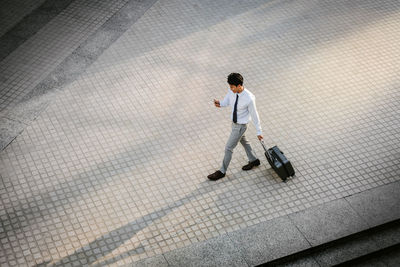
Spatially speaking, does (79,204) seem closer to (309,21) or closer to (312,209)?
(312,209)

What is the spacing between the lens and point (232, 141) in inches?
300

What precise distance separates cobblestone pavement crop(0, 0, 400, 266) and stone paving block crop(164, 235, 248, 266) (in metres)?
0.23

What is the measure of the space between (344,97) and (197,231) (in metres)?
4.11

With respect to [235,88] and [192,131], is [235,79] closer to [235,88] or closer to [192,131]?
[235,88]

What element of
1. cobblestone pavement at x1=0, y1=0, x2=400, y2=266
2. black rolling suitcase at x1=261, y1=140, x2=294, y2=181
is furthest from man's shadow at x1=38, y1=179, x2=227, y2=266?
black rolling suitcase at x1=261, y1=140, x2=294, y2=181

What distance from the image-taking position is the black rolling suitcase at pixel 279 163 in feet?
25.5

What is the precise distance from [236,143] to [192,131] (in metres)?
1.33

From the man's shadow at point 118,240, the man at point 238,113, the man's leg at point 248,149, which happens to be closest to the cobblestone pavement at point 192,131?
the man's shadow at point 118,240

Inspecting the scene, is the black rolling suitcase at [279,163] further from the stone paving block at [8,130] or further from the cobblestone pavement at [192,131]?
the stone paving block at [8,130]

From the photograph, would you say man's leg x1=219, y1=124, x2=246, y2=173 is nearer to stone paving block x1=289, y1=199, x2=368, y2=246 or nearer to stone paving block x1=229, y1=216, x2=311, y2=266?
stone paving block x1=229, y1=216, x2=311, y2=266

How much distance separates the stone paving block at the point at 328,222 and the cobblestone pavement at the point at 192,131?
0.68ft

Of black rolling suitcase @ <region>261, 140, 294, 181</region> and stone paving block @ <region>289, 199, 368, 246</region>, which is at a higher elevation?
black rolling suitcase @ <region>261, 140, 294, 181</region>

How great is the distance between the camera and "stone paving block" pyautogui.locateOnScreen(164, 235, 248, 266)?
6.76 metres

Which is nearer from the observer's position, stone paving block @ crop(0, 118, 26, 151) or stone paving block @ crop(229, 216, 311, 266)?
stone paving block @ crop(229, 216, 311, 266)
